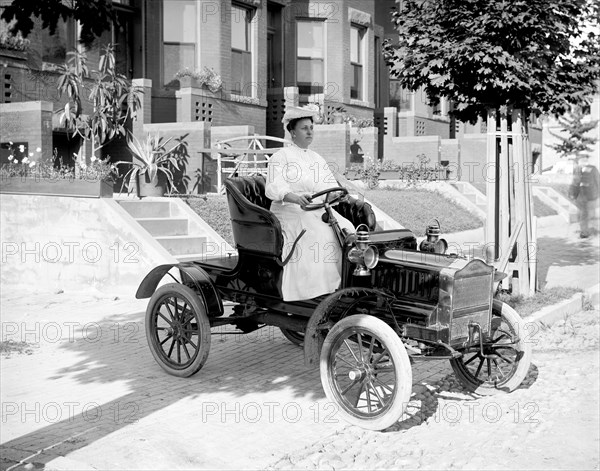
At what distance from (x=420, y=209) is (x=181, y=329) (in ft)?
45.7

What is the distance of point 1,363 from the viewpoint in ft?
25.0

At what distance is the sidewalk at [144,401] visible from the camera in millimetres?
5164

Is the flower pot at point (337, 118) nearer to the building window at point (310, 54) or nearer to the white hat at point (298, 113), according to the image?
the building window at point (310, 54)

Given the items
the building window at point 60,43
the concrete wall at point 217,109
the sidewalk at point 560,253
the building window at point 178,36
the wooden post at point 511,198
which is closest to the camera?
the wooden post at point 511,198

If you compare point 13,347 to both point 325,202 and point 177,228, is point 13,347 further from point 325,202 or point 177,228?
point 177,228

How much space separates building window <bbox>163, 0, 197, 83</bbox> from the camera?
2227 centimetres

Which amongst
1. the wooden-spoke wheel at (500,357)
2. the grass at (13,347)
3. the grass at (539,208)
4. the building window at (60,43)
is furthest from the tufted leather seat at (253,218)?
the grass at (539,208)

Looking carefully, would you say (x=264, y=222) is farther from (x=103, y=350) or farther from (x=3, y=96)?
(x=3, y=96)

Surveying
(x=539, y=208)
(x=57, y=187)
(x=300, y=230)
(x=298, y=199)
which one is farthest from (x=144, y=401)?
(x=539, y=208)

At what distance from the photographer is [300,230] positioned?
6309 mm

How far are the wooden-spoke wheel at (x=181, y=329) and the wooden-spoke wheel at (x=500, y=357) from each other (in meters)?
2.07

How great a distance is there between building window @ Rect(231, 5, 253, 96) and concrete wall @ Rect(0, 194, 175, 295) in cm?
1170

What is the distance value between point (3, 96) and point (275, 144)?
8.55m

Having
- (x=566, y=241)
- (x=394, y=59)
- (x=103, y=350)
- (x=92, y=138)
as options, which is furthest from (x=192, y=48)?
(x=103, y=350)
